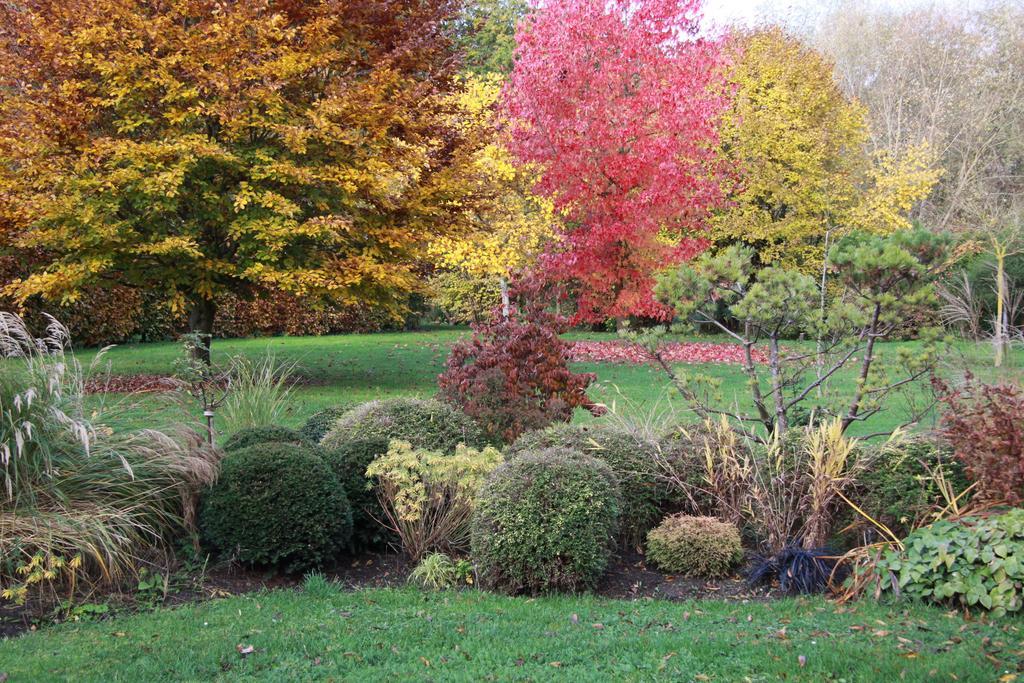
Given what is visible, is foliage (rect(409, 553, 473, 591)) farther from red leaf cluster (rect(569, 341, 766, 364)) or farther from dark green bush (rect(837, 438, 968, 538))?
red leaf cluster (rect(569, 341, 766, 364))

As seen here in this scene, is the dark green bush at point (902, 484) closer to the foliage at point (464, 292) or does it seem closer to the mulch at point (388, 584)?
the mulch at point (388, 584)

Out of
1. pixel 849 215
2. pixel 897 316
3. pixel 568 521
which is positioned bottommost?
pixel 568 521

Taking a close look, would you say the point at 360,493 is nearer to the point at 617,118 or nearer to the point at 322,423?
the point at 322,423

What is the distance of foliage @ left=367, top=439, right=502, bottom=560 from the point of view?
18.8 ft

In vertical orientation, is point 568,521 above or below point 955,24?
below

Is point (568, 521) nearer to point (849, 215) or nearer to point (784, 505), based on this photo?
point (784, 505)

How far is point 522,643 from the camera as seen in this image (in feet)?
13.7

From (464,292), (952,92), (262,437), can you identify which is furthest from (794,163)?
(262,437)

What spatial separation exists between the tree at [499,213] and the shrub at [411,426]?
10.1m

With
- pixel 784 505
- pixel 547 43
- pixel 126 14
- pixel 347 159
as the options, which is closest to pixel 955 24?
pixel 547 43

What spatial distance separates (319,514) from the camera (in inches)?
214

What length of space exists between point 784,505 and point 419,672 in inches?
110

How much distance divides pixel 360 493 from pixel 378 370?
377 inches

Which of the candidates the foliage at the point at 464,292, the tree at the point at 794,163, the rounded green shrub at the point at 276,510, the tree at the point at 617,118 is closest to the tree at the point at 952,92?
the tree at the point at 794,163
